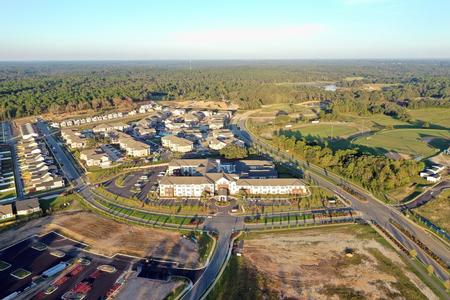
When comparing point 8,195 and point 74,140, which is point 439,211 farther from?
point 74,140

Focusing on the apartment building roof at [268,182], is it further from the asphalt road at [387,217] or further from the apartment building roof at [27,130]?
the apartment building roof at [27,130]

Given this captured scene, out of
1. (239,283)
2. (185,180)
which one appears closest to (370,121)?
(185,180)

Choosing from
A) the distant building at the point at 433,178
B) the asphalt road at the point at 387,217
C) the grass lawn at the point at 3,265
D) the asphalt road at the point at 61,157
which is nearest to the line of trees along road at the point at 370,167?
the asphalt road at the point at 387,217

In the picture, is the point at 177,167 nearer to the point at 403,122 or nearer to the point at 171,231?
the point at 171,231

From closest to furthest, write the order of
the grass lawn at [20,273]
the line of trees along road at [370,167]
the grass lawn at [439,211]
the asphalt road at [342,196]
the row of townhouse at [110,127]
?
the asphalt road at [342,196], the grass lawn at [20,273], the grass lawn at [439,211], the line of trees along road at [370,167], the row of townhouse at [110,127]

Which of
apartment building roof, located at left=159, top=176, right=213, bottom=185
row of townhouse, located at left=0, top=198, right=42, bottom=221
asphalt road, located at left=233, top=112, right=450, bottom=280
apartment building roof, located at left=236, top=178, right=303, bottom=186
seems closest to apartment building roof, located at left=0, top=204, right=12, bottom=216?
row of townhouse, located at left=0, top=198, right=42, bottom=221

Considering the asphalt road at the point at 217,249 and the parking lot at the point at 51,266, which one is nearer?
the asphalt road at the point at 217,249
